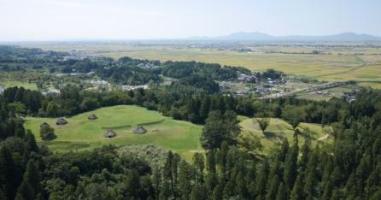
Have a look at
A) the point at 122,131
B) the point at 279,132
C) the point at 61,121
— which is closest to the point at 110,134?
the point at 122,131

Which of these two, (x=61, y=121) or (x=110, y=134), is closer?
(x=110, y=134)

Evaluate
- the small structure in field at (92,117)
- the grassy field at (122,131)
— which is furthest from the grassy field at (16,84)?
the small structure in field at (92,117)

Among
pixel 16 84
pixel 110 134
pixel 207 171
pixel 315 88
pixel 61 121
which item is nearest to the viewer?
pixel 207 171

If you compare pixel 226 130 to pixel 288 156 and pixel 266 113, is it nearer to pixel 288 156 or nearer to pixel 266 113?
pixel 288 156

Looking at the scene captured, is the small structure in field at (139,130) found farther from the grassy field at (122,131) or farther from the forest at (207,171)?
the forest at (207,171)

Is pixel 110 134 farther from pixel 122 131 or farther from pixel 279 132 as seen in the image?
pixel 279 132

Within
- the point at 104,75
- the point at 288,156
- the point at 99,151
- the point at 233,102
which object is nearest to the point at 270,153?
the point at 288,156
